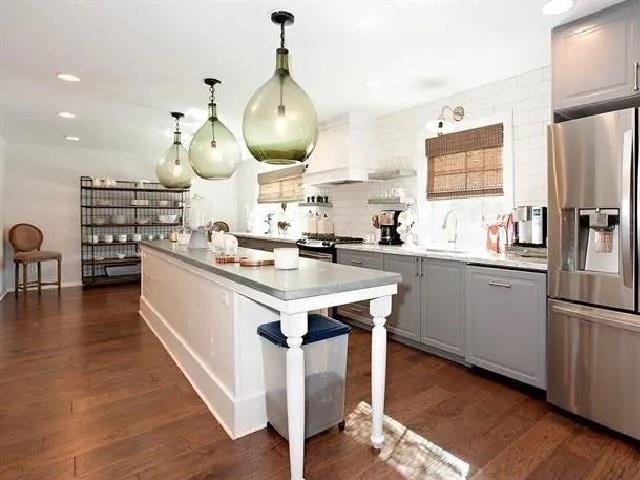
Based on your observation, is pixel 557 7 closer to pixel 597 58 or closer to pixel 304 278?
pixel 597 58

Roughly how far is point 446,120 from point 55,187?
6.29 meters

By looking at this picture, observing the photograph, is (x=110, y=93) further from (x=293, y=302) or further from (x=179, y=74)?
(x=293, y=302)

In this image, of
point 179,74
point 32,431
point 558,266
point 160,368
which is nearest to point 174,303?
point 160,368

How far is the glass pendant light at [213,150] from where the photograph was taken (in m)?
3.11

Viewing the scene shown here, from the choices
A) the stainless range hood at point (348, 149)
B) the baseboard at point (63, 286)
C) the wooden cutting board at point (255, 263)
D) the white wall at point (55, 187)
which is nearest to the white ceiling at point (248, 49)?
the stainless range hood at point (348, 149)

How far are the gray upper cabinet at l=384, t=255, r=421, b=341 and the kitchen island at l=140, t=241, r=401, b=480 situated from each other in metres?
1.22

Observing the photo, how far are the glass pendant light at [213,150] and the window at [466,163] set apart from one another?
2.04 meters

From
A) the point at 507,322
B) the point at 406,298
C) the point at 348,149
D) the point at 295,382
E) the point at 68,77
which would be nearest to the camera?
the point at 295,382

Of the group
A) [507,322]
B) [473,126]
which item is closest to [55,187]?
[473,126]

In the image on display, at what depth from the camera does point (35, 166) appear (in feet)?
20.6

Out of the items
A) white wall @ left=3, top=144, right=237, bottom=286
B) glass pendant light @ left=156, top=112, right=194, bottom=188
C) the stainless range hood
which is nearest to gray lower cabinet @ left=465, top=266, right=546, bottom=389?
the stainless range hood

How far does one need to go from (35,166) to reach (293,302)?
6699mm

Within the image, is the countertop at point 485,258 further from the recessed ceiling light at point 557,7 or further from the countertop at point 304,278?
the recessed ceiling light at point 557,7

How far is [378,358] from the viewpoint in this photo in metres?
Result: 1.92
